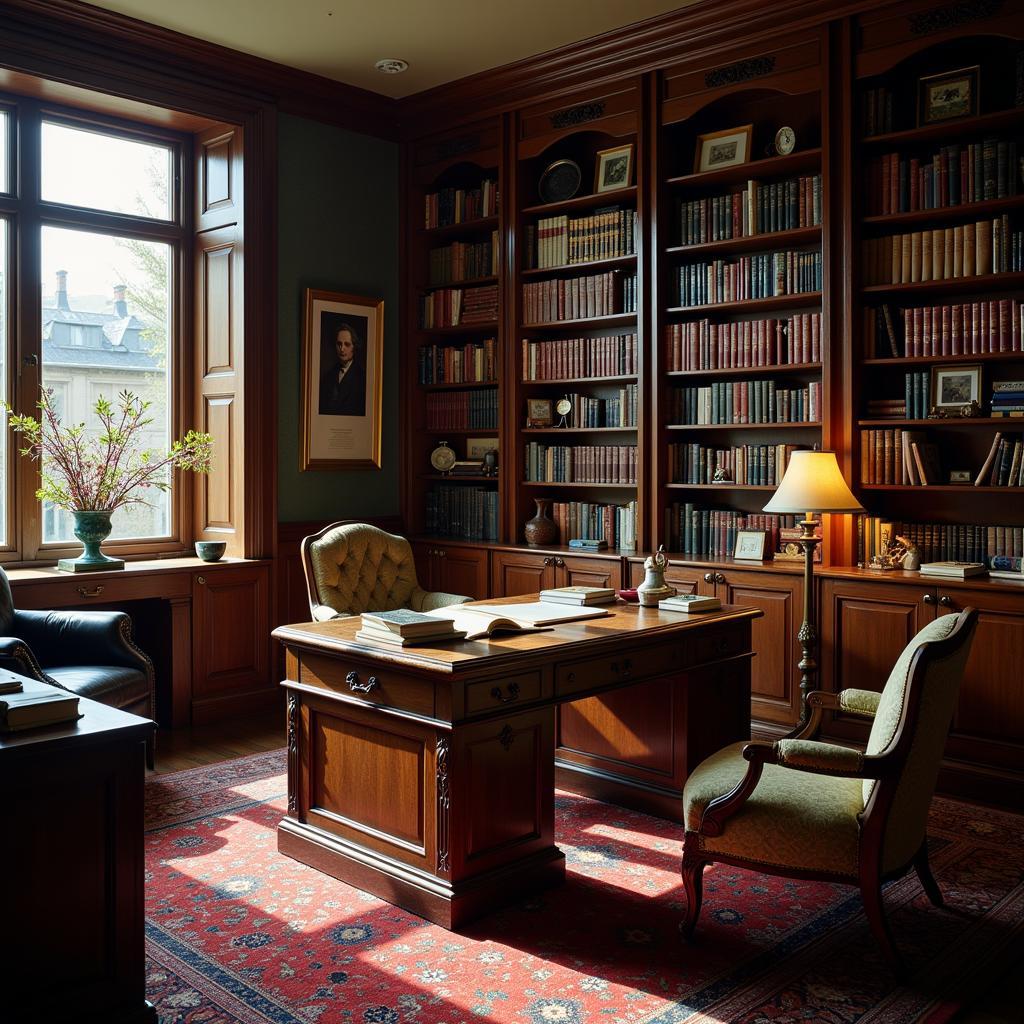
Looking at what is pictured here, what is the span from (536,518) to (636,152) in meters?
2.01

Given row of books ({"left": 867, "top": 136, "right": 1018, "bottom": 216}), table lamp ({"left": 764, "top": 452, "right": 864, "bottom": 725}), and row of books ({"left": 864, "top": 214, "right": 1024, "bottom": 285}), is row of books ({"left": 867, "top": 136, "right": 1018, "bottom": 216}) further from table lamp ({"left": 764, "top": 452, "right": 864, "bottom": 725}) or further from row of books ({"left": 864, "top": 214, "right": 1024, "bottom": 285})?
table lamp ({"left": 764, "top": 452, "right": 864, "bottom": 725})

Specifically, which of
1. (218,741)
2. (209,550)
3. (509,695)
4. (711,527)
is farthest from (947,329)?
(218,741)

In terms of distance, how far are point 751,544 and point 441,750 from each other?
95.8 inches

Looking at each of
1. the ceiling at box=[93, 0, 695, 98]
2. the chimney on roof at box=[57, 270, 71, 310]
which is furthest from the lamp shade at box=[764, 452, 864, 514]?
the chimney on roof at box=[57, 270, 71, 310]

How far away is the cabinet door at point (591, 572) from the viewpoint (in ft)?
17.0

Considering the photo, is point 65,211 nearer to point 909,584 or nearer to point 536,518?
Result: point 536,518

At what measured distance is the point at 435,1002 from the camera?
2.56 metres

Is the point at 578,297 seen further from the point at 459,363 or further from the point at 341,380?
the point at 341,380

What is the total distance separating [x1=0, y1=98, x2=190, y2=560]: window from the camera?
16.8ft

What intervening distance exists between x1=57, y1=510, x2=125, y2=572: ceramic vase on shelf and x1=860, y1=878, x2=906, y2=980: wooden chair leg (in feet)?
12.2

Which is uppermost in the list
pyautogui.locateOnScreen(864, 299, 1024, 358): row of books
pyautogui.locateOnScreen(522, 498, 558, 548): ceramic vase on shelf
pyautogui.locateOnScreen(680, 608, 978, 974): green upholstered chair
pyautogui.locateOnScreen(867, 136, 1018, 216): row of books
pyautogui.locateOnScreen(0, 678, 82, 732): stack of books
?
pyautogui.locateOnScreen(867, 136, 1018, 216): row of books

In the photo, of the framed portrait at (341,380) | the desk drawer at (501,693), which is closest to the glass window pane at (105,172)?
the framed portrait at (341,380)

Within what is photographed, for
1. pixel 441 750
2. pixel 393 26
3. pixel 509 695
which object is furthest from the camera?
pixel 393 26

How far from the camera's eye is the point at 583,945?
9.46 ft
